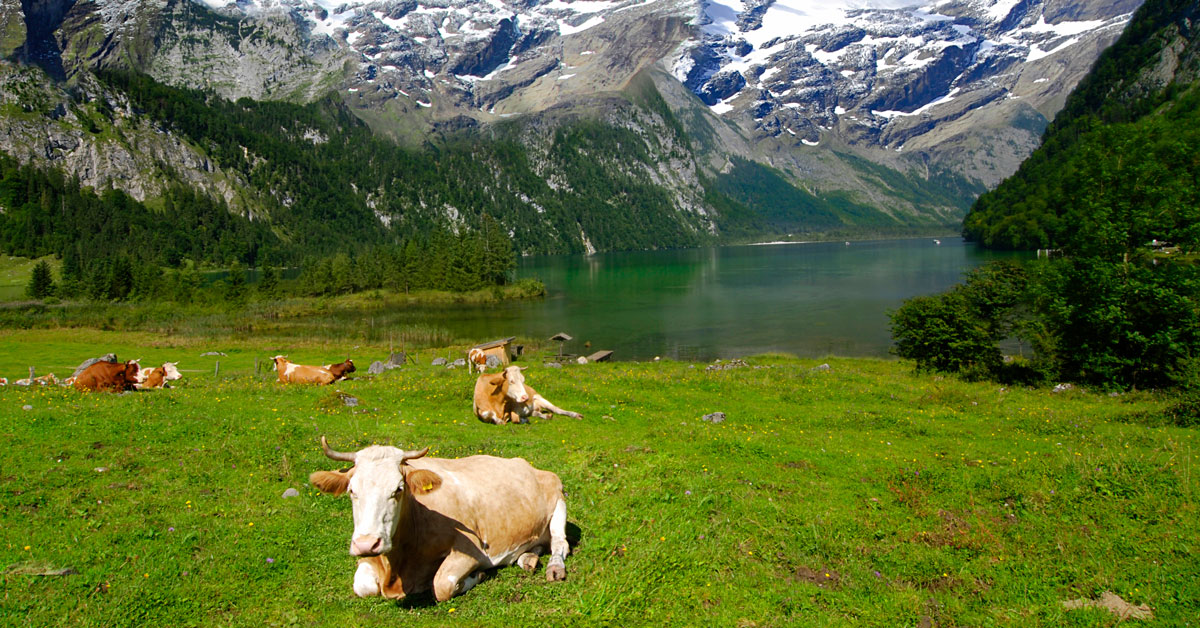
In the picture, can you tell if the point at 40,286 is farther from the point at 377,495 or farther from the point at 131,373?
the point at 377,495

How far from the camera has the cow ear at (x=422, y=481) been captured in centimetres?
665

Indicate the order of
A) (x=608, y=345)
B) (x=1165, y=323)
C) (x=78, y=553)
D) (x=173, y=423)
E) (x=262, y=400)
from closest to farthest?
(x=78, y=553) → (x=173, y=423) → (x=262, y=400) → (x=1165, y=323) → (x=608, y=345)

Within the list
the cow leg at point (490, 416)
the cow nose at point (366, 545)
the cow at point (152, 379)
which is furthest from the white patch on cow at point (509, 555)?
the cow at point (152, 379)

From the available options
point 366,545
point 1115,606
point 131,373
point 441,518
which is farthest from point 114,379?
point 1115,606

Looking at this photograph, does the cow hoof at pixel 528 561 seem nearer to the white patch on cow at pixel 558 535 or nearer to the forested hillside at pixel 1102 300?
the white patch on cow at pixel 558 535

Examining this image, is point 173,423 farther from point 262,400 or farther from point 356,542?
point 356,542

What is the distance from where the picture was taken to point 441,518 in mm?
7016

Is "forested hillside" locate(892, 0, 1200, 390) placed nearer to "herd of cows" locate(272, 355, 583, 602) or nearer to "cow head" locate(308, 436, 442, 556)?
"herd of cows" locate(272, 355, 583, 602)

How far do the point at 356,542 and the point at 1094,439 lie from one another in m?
16.9

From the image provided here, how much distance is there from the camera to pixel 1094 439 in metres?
15.0

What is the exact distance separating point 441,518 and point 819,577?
4.71 meters

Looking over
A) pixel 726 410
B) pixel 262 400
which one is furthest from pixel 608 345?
pixel 262 400

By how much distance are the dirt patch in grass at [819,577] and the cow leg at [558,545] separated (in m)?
2.87

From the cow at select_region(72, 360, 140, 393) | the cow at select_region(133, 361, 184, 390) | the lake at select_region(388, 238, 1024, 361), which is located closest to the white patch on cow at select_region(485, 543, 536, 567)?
the cow at select_region(72, 360, 140, 393)
